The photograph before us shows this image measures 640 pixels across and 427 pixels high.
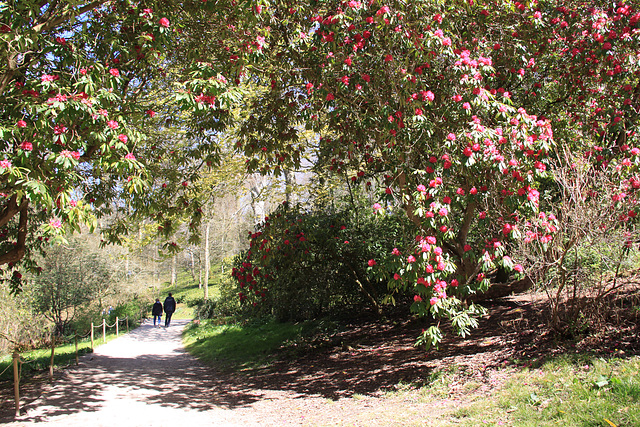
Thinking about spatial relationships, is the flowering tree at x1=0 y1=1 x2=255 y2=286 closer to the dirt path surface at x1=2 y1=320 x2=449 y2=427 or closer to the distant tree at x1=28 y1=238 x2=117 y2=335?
the dirt path surface at x1=2 y1=320 x2=449 y2=427

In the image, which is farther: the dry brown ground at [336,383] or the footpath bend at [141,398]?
the footpath bend at [141,398]

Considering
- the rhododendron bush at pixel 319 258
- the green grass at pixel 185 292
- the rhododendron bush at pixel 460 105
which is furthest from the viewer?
the green grass at pixel 185 292

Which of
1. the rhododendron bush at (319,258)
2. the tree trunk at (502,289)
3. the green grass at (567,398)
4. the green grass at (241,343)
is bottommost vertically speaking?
the green grass at (241,343)

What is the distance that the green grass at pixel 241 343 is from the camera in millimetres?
10531

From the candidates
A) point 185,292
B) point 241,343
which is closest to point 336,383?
point 241,343

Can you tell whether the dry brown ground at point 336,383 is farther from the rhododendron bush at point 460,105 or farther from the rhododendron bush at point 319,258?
the rhododendron bush at point 319,258

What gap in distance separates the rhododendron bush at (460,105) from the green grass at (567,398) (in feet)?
2.98

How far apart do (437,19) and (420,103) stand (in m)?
1.11

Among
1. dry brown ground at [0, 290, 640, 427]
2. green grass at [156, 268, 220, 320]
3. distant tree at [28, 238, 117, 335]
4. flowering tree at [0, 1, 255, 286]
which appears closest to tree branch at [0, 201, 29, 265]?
flowering tree at [0, 1, 255, 286]

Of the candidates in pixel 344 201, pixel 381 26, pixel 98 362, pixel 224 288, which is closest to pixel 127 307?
pixel 224 288

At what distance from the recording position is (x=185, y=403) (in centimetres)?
702

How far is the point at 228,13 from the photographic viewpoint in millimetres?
6383

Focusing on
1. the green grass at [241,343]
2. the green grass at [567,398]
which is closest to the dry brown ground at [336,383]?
the green grass at [567,398]

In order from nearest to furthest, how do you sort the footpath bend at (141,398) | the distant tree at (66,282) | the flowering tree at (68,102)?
the flowering tree at (68,102)
the footpath bend at (141,398)
the distant tree at (66,282)
